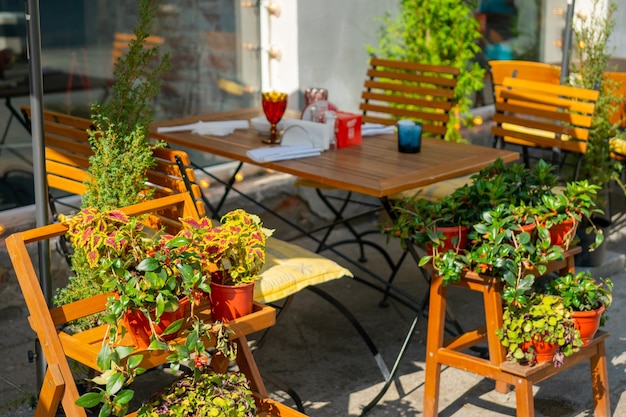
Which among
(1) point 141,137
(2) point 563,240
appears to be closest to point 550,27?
(2) point 563,240

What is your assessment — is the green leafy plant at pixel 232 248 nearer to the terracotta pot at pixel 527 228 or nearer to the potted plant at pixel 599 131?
the terracotta pot at pixel 527 228

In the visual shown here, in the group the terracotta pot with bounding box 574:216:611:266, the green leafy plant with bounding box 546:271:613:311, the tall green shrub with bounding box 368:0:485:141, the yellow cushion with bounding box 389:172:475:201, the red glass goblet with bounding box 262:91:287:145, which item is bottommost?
the terracotta pot with bounding box 574:216:611:266

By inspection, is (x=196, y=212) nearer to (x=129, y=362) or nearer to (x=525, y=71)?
(x=129, y=362)

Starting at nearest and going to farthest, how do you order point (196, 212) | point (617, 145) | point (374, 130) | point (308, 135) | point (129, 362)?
point (129, 362) → point (196, 212) → point (308, 135) → point (374, 130) → point (617, 145)

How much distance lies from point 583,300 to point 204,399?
1.51 m

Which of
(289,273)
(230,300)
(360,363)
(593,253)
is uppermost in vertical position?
(230,300)

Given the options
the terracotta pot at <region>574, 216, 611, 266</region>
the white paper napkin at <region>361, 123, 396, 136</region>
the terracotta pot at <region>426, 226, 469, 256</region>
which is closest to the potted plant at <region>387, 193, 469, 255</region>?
the terracotta pot at <region>426, 226, 469, 256</region>

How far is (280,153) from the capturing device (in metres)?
4.04

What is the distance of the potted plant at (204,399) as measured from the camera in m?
2.59

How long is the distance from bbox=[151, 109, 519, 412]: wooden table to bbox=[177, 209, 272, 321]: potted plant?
0.92 metres

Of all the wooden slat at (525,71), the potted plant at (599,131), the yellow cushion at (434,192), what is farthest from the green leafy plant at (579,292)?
the wooden slat at (525,71)

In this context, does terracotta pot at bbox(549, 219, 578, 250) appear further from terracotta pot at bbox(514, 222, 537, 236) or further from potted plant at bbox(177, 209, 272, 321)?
potted plant at bbox(177, 209, 272, 321)

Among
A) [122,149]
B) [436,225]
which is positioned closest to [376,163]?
[436,225]

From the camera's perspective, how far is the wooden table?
146 inches
